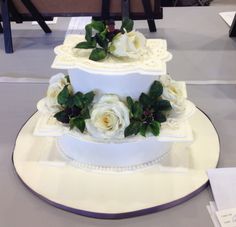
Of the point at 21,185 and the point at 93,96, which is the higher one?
the point at 93,96

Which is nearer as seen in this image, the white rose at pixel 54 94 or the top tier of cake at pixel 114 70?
the top tier of cake at pixel 114 70

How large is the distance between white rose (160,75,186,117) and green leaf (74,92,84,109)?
0.55ft

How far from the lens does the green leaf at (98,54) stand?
0.75 meters

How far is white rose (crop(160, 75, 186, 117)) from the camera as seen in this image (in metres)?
0.82

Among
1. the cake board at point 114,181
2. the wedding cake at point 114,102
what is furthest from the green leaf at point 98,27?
the cake board at point 114,181

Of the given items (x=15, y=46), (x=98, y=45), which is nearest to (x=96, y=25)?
(x=98, y=45)

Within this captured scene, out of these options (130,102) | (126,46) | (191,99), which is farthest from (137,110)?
(191,99)

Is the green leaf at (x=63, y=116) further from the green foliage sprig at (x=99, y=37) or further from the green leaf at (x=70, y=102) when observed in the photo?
the green foliage sprig at (x=99, y=37)

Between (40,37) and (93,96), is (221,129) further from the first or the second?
(40,37)

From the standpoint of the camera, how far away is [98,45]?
771 millimetres

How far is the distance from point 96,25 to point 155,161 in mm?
311

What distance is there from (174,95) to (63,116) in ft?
0.76

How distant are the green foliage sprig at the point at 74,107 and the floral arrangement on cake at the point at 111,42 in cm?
8

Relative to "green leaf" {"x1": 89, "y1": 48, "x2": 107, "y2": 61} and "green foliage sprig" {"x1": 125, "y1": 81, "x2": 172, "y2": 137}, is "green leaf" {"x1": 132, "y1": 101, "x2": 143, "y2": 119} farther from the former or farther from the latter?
"green leaf" {"x1": 89, "y1": 48, "x2": 107, "y2": 61}
